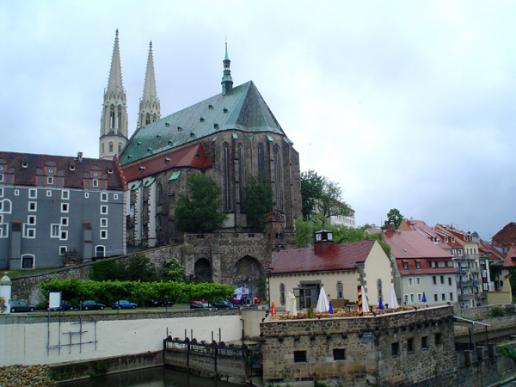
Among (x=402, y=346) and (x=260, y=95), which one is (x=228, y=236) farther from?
(x=402, y=346)

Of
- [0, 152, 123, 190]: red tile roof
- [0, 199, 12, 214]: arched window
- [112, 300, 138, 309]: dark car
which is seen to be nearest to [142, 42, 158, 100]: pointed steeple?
[0, 152, 123, 190]: red tile roof

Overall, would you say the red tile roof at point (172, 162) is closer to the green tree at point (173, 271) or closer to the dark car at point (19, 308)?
the green tree at point (173, 271)

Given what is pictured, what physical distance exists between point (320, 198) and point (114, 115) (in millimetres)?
50794

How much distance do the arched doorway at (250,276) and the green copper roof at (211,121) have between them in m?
24.8

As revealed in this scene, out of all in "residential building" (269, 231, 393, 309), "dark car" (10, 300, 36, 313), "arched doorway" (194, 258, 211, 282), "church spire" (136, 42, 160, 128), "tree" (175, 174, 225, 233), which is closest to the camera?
"dark car" (10, 300, 36, 313)

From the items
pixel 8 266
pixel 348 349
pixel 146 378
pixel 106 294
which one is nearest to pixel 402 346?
pixel 348 349

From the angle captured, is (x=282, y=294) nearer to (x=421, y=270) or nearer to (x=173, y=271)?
(x=173, y=271)

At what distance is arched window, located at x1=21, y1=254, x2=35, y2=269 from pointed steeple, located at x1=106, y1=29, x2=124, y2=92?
2575 inches

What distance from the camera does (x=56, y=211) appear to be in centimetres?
6512

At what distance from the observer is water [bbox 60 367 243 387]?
116 ft

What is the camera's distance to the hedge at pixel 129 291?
46.7 m

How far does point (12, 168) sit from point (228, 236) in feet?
85.1

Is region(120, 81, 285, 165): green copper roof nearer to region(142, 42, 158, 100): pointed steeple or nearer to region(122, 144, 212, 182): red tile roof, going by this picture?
region(122, 144, 212, 182): red tile roof

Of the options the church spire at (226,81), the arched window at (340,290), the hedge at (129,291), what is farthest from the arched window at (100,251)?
the church spire at (226,81)
